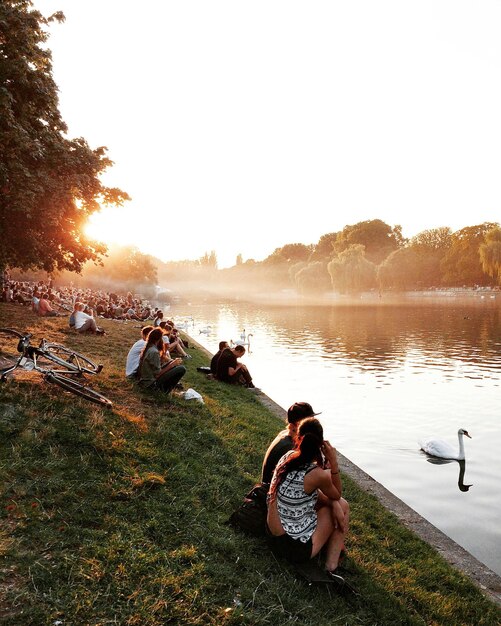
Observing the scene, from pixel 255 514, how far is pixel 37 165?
13.9 m

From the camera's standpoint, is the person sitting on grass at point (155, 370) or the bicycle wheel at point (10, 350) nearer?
the bicycle wheel at point (10, 350)

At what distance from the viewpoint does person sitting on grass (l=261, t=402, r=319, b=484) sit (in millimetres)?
5281

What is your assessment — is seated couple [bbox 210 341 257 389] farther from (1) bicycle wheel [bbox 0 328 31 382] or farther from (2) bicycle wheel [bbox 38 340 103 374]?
(1) bicycle wheel [bbox 0 328 31 382]

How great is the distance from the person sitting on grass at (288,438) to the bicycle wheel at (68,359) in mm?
5133

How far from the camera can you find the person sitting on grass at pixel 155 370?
10.0 m

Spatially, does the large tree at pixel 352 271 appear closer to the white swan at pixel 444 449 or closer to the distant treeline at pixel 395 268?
the distant treeline at pixel 395 268

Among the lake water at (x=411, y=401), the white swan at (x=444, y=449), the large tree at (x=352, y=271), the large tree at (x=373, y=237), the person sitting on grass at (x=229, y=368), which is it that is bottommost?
the lake water at (x=411, y=401)

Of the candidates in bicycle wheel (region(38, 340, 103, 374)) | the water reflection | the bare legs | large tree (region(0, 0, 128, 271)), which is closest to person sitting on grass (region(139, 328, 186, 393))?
bicycle wheel (region(38, 340, 103, 374))

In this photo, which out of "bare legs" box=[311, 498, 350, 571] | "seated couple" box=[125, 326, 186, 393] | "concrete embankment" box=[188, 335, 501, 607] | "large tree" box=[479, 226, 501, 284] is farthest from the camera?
"large tree" box=[479, 226, 501, 284]

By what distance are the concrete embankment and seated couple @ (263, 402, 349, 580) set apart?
1965mm

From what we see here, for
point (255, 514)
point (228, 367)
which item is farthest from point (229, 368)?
point (255, 514)

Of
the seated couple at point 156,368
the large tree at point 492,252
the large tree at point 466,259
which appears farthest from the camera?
the large tree at point 466,259

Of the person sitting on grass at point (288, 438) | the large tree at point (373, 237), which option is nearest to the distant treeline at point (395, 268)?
the large tree at point (373, 237)

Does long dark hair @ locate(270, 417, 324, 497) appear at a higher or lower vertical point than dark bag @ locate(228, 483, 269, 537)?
higher
